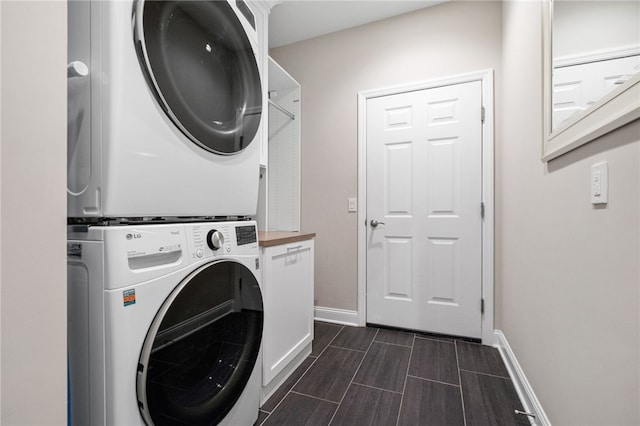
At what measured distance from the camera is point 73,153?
763 mm

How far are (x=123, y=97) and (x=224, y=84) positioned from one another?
40 centimetres

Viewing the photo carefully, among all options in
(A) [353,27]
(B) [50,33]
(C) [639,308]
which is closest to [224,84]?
(B) [50,33]

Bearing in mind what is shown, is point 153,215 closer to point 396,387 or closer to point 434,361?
point 396,387

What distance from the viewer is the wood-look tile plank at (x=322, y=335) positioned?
79.0 inches

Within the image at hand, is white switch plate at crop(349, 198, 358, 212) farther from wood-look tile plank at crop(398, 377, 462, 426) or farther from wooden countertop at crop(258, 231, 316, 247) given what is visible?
wood-look tile plank at crop(398, 377, 462, 426)

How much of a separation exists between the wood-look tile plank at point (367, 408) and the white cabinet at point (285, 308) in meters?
0.37

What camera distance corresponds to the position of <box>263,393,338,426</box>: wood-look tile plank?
4.21 feet

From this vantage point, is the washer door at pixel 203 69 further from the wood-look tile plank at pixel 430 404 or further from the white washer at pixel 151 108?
the wood-look tile plank at pixel 430 404

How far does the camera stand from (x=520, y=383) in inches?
58.4

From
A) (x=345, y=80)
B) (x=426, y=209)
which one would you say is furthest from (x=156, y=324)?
(x=345, y=80)

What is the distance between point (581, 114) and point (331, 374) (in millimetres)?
1677

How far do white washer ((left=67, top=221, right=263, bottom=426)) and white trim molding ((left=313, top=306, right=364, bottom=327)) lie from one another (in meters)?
1.47

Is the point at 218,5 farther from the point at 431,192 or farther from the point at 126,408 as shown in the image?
the point at 431,192

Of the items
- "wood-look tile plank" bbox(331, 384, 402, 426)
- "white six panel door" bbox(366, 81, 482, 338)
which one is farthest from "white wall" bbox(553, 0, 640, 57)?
"wood-look tile plank" bbox(331, 384, 402, 426)
